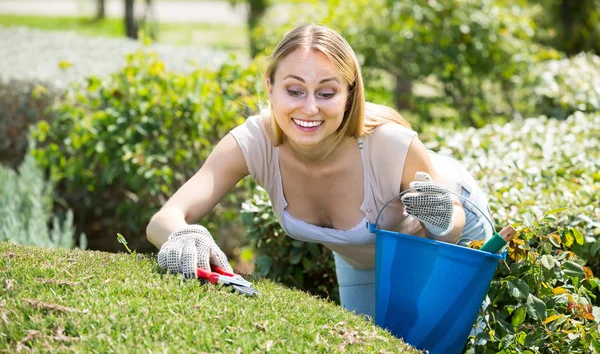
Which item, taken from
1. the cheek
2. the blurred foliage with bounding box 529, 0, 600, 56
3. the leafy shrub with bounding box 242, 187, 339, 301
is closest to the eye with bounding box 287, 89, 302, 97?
the cheek

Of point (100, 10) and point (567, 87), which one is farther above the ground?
point (567, 87)

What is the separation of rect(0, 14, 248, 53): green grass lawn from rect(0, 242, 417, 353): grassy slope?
13.5 meters

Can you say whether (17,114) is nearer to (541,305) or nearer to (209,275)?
(209,275)

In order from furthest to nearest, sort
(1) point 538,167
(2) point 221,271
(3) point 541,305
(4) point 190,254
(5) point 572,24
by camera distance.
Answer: (5) point 572,24 < (1) point 538,167 < (3) point 541,305 < (2) point 221,271 < (4) point 190,254

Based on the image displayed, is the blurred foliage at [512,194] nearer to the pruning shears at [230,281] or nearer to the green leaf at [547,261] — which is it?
the green leaf at [547,261]

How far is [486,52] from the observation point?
6.53m

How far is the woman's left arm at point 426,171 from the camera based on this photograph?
2746 millimetres

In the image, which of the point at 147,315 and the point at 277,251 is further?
the point at 277,251

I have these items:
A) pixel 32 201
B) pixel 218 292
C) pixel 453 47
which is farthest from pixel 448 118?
pixel 218 292

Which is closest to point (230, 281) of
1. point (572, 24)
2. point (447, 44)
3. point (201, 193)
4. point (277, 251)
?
point (201, 193)

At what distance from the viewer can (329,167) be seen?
9.62 ft

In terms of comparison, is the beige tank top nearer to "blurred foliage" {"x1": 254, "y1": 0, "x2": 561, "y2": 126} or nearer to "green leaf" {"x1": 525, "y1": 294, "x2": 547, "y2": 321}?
"green leaf" {"x1": 525, "y1": 294, "x2": 547, "y2": 321}

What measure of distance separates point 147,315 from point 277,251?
1663 mm

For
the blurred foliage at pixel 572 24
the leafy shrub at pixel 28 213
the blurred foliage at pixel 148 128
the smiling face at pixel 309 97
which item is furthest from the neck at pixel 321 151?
the blurred foliage at pixel 572 24
